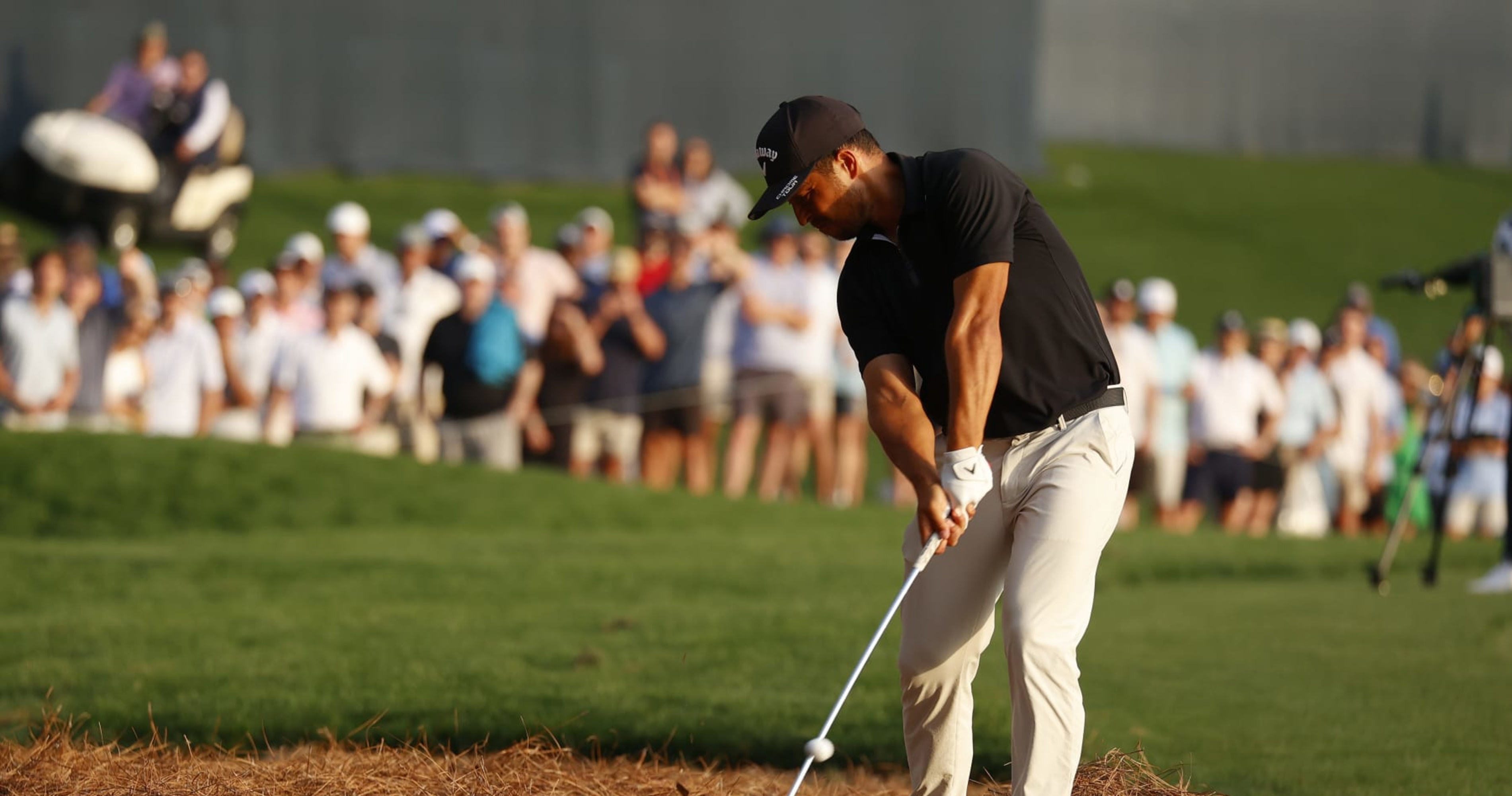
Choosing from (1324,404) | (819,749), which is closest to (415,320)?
(1324,404)

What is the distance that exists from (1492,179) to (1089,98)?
9399 millimetres

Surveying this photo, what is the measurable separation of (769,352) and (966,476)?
34.3 feet

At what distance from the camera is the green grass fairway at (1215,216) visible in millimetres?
27094

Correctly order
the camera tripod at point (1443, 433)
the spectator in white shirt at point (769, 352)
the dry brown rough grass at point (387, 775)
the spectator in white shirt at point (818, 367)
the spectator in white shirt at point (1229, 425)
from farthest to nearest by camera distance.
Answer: the spectator in white shirt at point (1229, 425), the spectator in white shirt at point (818, 367), the spectator in white shirt at point (769, 352), the camera tripod at point (1443, 433), the dry brown rough grass at point (387, 775)

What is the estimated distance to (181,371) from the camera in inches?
576

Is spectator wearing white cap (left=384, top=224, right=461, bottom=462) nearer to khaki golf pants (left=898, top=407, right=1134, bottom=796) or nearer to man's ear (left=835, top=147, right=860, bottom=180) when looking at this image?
khaki golf pants (left=898, top=407, right=1134, bottom=796)

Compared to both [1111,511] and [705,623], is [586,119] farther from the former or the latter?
[1111,511]

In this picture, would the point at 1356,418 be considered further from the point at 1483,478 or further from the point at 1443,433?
the point at 1443,433

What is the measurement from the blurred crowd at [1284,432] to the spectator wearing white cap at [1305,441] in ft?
0.04

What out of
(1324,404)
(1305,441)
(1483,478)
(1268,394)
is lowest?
(1483,478)

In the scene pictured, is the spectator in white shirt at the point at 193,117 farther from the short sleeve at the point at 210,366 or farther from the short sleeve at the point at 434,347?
the short sleeve at the point at 434,347

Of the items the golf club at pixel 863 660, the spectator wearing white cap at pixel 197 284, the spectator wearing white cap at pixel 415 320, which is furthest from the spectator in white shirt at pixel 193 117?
the golf club at pixel 863 660

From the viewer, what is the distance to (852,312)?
17.0ft

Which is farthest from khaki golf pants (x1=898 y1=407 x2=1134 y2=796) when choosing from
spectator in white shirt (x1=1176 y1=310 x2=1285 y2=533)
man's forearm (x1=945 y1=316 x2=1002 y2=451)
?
spectator in white shirt (x1=1176 y1=310 x2=1285 y2=533)
